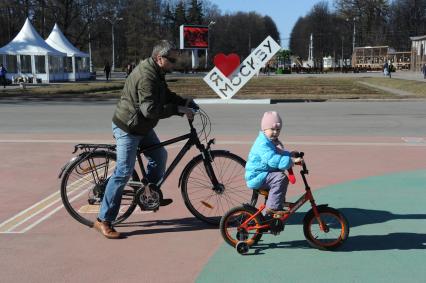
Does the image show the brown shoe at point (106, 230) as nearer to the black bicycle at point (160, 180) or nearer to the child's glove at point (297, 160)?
the black bicycle at point (160, 180)

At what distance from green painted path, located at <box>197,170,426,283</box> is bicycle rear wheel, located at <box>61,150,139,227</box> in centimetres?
112

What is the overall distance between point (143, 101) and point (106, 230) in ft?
4.18

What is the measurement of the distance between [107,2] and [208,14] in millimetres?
62164

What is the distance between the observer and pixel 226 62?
1908 cm

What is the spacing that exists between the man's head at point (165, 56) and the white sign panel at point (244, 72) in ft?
47.7

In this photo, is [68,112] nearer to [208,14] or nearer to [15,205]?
[15,205]

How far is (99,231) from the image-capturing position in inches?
187

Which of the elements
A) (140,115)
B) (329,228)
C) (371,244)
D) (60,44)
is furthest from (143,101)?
(60,44)

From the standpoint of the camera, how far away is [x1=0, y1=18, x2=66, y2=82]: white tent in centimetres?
3975

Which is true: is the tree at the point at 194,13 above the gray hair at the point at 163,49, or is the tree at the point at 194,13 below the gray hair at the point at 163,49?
above

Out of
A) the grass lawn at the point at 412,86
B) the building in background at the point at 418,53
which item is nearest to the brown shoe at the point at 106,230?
the grass lawn at the point at 412,86

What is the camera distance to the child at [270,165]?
13.6ft

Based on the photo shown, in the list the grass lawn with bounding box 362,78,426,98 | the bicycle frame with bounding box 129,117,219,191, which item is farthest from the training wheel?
the grass lawn with bounding box 362,78,426,98

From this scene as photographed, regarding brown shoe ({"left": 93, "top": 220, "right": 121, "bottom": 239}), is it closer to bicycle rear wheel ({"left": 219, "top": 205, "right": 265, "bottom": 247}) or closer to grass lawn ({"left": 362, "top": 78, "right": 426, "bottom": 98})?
bicycle rear wheel ({"left": 219, "top": 205, "right": 265, "bottom": 247})
